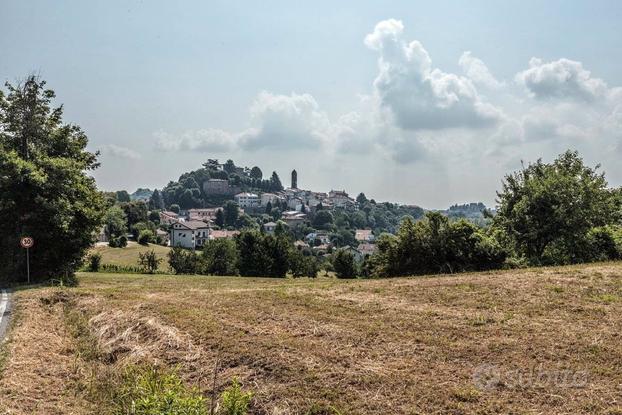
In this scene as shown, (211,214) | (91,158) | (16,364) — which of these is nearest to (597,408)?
(16,364)

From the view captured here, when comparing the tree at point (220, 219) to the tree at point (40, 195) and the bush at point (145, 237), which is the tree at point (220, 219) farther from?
the tree at point (40, 195)

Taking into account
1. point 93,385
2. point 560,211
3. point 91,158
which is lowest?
point 93,385

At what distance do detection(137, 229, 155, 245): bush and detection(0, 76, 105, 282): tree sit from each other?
2917 inches

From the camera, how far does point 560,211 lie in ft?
93.0

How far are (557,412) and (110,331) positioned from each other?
29.5 feet

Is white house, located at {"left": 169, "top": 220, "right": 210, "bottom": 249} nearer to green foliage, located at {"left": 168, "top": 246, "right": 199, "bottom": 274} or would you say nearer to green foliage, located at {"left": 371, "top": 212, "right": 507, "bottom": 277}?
green foliage, located at {"left": 168, "top": 246, "right": 199, "bottom": 274}

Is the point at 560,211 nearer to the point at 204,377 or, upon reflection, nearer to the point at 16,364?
the point at 204,377

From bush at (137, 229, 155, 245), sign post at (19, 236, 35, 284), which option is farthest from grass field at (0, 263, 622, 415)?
bush at (137, 229, 155, 245)

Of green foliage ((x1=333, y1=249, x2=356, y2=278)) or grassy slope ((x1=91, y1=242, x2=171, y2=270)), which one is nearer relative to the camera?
grassy slope ((x1=91, y1=242, x2=171, y2=270))

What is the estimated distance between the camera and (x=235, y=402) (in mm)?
6543

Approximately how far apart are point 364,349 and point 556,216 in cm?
2460

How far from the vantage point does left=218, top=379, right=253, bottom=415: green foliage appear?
6.50 meters

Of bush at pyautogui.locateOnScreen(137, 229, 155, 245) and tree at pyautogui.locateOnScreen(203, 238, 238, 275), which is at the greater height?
bush at pyautogui.locateOnScreen(137, 229, 155, 245)

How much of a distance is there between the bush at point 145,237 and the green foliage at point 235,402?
96.3 metres
